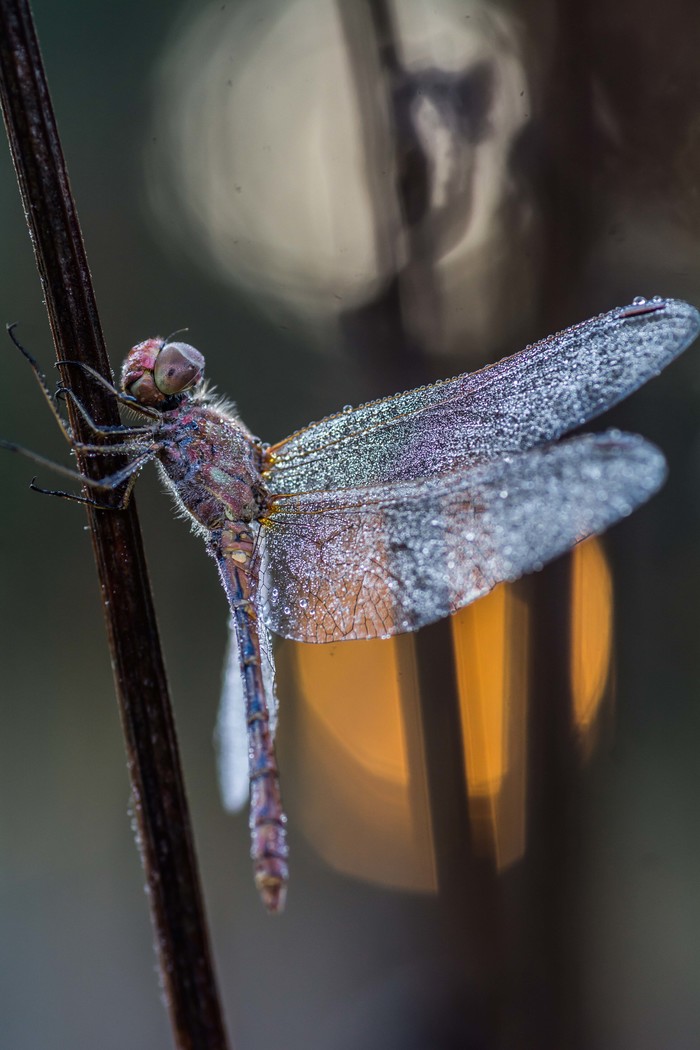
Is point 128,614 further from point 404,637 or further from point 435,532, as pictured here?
point 404,637

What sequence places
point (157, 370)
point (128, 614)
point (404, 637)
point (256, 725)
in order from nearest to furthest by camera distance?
point (128, 614) → point (256, 725) → point (157, 370) → point (404, 637)

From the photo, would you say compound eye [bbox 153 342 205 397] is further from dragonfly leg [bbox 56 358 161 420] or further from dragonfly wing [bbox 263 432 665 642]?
dragonfly wing [bbox 263 432 665 642]

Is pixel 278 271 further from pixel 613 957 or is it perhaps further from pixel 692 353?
pixel 613 957

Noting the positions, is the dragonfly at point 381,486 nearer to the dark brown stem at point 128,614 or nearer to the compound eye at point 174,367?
the compound eye at point 174,367

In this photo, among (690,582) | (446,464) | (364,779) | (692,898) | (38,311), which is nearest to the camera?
(446,464)

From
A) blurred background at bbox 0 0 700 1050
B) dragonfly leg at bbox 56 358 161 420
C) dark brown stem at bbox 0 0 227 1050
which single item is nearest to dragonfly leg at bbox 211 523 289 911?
dark brown stem at bbox 0 0 227 1050

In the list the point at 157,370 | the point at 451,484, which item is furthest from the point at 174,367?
the point at 451,484

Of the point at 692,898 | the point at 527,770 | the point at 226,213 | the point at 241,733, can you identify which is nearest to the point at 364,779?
the point at 527,770
